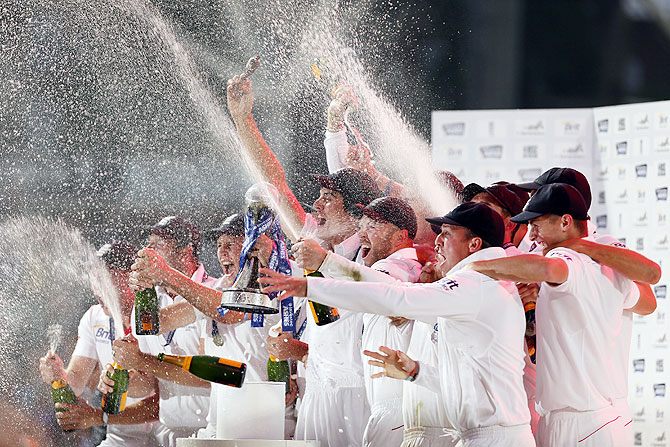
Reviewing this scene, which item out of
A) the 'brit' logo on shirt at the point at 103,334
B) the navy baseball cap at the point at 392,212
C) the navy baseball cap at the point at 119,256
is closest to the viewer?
the navy baseball cap at the point at 392,212

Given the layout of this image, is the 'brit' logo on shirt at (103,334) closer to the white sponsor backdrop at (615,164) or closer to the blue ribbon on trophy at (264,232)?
the blue ribbon on trophy at (264,232)

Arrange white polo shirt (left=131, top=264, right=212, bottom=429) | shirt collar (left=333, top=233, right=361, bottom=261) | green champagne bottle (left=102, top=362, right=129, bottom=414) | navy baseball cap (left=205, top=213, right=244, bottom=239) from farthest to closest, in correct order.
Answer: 1. white polo shirt (left=131, top=264, right=212, bottom=429)
2. navy baseball cap (left=205, top=213, right=244, bottom=239)
3. shirt collar (left=333, top=233, right=361, bottom=261)
4. green champagne bottle (left=102, top=362, right=129, bottom=414)

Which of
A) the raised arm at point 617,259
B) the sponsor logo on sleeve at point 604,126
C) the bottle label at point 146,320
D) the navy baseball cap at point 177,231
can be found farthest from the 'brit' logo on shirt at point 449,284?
the sponsor logo on sleeve at point 604,126

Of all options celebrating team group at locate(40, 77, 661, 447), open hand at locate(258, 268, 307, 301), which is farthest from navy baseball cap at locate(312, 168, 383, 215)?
open hand at locate(258, 268, 307, 301)

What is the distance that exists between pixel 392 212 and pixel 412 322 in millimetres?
505

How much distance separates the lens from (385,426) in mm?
4203

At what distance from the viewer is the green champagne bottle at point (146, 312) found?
454 cm

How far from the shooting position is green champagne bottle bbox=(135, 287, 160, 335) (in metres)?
4.54

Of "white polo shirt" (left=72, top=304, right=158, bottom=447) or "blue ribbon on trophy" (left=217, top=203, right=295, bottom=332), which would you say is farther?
"white polo shirt" (left=72, top=304, right=158, bottom=447)

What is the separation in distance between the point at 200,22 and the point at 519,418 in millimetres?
4391

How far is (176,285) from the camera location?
4508 mm

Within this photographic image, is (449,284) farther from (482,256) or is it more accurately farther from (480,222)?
(480,222)

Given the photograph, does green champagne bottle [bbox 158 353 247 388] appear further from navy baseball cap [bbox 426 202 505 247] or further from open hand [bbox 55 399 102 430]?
open hand [bbox 55 399 102 430]

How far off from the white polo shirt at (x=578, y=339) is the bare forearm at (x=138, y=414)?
2586mm
